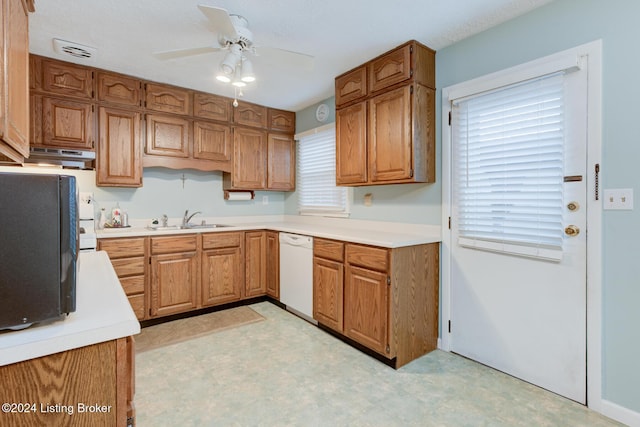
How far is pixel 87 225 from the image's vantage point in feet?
9.30

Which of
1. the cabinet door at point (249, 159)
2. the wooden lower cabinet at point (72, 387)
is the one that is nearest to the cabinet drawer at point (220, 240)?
the cabinet door at point (249, 159)

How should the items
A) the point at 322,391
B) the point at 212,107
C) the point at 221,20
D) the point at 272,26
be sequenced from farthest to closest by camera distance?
1. the point at 212,107
2. the point at 272,26
3. the point at 322,391
4. the point at 221,20

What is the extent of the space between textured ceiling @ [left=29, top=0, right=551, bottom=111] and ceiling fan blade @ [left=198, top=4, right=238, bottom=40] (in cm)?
16

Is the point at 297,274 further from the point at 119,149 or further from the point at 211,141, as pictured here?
the point at 119,149

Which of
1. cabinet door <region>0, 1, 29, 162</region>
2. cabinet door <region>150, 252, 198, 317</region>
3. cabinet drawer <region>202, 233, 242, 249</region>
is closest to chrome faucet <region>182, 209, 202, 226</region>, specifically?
cabinet drawer <region>202, 233, 242, 249</region>

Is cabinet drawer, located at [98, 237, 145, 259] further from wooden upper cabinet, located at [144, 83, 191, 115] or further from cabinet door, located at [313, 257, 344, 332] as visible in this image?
cabinet door, located at [313, 257, 344, 332]

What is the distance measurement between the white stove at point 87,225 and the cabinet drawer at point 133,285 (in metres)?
0.42

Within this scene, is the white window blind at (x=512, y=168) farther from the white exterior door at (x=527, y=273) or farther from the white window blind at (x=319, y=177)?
the white window blind at (x=319, y=177)

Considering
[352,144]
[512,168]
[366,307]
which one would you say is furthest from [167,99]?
[512,168]

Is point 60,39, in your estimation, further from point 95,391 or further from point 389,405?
point 389,405

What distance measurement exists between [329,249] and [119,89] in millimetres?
2506

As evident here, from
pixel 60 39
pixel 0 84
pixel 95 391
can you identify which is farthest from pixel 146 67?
pixel 95 391

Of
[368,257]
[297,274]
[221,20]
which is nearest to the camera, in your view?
[221,20]

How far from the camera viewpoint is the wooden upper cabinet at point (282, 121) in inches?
163
